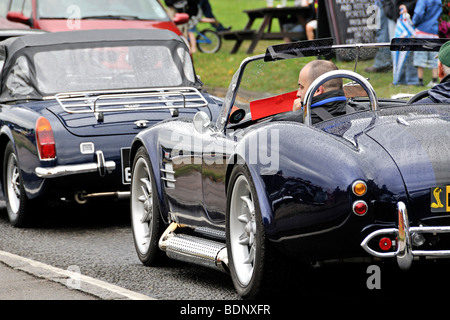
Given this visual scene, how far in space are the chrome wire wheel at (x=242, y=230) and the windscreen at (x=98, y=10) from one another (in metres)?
8.71

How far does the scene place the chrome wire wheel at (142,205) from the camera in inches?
280

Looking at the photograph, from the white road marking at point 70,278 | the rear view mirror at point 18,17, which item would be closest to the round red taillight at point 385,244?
the white road marking at point 70,278

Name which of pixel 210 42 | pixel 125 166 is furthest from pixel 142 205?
pixel 210 42

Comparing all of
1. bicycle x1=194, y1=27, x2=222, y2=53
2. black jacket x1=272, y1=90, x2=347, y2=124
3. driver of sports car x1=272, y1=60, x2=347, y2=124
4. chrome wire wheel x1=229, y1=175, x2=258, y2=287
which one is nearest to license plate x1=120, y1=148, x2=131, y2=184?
driver of sports car x1=272, y1=60, x2=347, y2=124

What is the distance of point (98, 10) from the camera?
14.0 m

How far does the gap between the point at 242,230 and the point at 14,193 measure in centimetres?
445

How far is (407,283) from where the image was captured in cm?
586

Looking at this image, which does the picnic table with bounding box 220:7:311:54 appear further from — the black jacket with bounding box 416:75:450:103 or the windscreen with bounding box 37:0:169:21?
the black jacket with bounding box 416:75:450:103

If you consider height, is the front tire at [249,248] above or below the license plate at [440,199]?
below

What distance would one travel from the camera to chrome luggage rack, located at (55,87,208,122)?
361 inches

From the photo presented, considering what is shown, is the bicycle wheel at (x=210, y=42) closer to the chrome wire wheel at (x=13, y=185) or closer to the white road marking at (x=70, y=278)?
the chrome wire wheel at (x=13, y=185)

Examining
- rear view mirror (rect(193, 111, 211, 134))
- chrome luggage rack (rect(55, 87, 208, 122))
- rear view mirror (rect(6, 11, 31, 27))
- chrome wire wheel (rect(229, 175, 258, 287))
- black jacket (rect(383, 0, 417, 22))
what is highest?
rear view mirror (rect(193, 111, 211, 134))

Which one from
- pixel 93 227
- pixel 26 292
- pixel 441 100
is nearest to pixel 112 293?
pixel 26 292

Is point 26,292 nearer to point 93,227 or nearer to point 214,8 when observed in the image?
point 93,227
